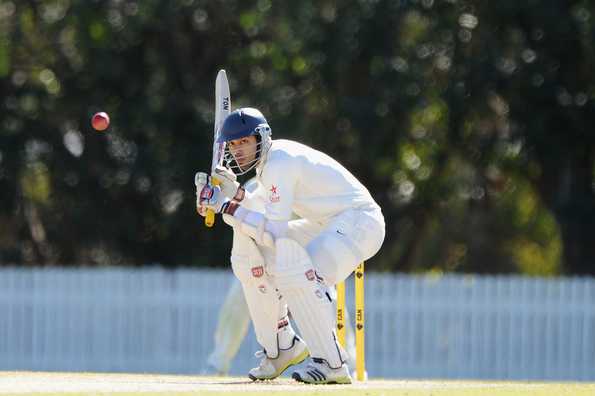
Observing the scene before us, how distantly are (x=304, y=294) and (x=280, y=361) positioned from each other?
0.64m

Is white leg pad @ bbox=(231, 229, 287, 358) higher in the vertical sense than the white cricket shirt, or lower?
lower

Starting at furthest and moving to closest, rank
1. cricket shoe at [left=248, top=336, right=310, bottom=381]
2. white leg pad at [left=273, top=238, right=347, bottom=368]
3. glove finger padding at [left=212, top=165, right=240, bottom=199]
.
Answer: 1. cricket shoe at [left=248, top=336, right=310, bottom=381]
2. glove finger padding at [left=212, top=165, right=240, bottom=199]
3. white leg pad at [left=273, top=238, right=347, bottom=368]

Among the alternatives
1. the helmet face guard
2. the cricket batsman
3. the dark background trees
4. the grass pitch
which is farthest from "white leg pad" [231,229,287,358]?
the dark background trees

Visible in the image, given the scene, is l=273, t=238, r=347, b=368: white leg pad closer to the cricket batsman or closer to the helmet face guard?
the cricket batsman

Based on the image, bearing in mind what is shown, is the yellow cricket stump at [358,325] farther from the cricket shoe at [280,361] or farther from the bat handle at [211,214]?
the bat handle at [211,214]

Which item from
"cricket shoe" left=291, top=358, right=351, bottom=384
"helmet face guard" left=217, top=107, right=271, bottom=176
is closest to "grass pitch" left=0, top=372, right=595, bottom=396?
"cricket shoe" left=291, top=358, right=351, bottom=384

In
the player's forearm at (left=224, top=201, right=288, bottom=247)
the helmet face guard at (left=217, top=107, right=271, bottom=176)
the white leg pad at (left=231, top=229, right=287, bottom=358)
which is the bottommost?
the white leg pad at (left=231, top=229, right=287, bottom=358)

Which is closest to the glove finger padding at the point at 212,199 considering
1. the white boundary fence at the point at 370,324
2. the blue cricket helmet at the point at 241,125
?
the blue cricket helmet at the point at 241,125

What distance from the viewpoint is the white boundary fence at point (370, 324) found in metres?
13.8

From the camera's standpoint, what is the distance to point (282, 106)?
1584cm

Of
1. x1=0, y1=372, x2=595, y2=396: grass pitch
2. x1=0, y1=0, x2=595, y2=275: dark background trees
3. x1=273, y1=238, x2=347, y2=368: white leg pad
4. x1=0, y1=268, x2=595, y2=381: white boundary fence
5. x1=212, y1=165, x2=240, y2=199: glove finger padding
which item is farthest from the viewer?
x1=0, y1=0, x2=595, y2=275: dark background trees

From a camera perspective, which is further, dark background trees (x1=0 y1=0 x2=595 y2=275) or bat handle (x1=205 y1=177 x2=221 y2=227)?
dark background trees (x1=0 y1=0 x2=595 y2=275)

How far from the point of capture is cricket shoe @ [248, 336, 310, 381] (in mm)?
6715

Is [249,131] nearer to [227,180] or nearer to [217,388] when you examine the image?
[227,180]
